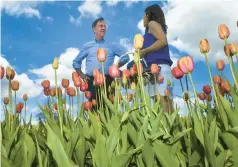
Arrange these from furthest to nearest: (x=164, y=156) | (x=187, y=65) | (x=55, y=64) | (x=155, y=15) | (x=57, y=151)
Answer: (x=155, y=15)
(x=55, y=64)
(x=187, y=65)
(x=164, y=156)
(x=57, y=151)

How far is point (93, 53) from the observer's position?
660 cm

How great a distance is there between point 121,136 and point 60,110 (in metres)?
0.83

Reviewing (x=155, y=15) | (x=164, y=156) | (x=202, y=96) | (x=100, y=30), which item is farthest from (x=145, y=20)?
(x=164, y=156)

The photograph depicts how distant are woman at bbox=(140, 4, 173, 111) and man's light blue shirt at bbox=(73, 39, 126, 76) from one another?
5.16 ft

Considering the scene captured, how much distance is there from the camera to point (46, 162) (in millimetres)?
1914

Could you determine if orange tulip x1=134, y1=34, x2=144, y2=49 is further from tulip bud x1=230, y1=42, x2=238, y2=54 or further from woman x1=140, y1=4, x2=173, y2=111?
woman x1=140, y1=4, x2=173, y2=111

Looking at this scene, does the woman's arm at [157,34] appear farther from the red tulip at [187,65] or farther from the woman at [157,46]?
the red tulip at [187,65]

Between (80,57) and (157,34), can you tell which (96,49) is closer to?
(80,57)

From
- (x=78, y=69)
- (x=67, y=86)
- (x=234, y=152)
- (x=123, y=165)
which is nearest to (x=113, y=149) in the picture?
(x=123, y=165)

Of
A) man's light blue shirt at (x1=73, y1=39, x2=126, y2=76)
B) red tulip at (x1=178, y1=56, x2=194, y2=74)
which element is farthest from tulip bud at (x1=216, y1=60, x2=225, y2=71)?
man's light blue shirt at (x1=73, y1=39, x2=126, y2=76)

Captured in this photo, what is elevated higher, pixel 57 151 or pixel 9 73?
pixel 9 73

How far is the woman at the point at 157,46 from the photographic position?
430cm

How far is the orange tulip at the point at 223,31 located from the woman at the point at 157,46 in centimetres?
183

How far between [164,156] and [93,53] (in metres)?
4.91
